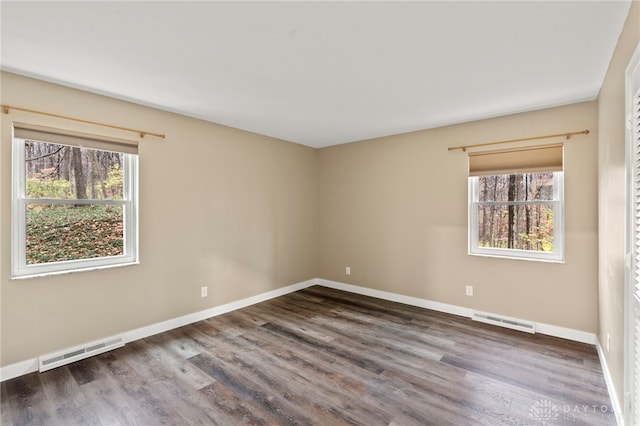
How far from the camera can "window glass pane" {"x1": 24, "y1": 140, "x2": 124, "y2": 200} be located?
2.57 meters

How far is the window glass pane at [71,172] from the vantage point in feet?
8.44

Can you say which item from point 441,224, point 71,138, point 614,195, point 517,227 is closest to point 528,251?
point 517,227

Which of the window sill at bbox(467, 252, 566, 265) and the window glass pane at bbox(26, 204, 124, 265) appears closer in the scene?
the window glass pane at bbox(26, 204, 124, 265)

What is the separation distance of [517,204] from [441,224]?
0.87 m

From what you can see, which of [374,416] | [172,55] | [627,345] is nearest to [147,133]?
[172,55]

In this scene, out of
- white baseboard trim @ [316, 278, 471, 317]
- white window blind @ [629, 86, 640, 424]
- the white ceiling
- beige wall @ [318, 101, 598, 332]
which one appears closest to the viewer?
white window blind @ [629, 86, 640, 424]

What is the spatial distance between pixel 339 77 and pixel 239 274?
2812 mm

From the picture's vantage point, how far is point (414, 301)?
4168mm

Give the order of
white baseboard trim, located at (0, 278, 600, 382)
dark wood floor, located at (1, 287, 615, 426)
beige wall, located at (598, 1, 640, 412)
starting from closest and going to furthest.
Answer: beige wall, located at (598, 1, 640, 412), dark wood floor, located at (1, 287, 615, 426), white baseboard trim, located at (0, 278, 600, 382)

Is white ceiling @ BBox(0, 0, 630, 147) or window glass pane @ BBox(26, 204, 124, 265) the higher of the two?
white ceiling @ BBox(0, 0, 630, 147)

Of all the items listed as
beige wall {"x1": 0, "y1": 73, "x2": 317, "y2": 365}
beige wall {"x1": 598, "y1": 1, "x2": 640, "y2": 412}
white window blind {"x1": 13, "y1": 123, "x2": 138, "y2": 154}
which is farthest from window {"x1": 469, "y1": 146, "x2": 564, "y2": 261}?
white window blind {"x1": 13, "y1": 123, "x2": 138, "y2": 154}

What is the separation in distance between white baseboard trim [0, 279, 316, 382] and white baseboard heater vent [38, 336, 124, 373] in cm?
6

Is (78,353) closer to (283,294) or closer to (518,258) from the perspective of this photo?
(283,294)

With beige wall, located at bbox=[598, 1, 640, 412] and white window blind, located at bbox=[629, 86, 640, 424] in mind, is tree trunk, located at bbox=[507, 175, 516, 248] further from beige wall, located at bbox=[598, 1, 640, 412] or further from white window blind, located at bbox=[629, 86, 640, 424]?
white window blind, located at bbox=[629, 86, 640, 424]
